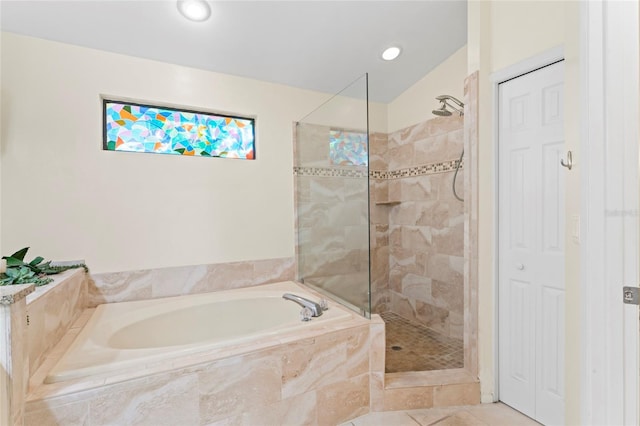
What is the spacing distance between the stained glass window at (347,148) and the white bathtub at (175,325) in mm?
1047

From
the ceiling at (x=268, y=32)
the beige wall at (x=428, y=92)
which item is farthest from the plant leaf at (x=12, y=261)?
the beige wall at (x=428, y=92)

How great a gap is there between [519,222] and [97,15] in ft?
9.40

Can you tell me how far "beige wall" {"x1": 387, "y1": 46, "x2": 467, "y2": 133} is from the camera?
8.11 feet

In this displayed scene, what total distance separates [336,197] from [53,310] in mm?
1838

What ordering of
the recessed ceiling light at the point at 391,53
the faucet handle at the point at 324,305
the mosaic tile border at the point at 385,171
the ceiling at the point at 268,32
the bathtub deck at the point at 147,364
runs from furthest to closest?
the recessed ceiling light at the point at 391,53 → the mosaic tile border at the point at 385,171 → the faucet handle at the point at 324,305 → the ceiling at the point at 268,32 → the bathtub deck at the point at 147,364

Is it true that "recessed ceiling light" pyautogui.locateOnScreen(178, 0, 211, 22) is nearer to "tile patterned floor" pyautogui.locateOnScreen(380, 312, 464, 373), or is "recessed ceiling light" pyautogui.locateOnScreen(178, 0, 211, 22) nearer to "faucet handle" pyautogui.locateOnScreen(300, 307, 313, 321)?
"faucet handle" pyautogui.locateOnScreen(300, 307, 313, 321)

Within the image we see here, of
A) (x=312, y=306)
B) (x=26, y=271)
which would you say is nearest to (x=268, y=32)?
(x=312, y=306)

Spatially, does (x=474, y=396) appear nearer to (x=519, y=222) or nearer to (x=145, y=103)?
(x=519, y=222)

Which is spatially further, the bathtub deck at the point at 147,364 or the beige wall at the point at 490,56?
the beige wall at the point at 490,56

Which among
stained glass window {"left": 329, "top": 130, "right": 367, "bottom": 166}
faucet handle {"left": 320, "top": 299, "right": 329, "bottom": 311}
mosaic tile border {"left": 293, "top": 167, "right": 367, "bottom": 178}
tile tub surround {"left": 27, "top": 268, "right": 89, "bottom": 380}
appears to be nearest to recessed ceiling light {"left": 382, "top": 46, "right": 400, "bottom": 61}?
stained glass window {"left": 329, "top": 130, "right": 367, "bottom": 166}

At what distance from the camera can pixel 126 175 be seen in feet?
6.88

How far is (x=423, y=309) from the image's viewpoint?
111 inches

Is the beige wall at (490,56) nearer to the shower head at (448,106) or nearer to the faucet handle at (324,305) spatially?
the shower head at (448,106)

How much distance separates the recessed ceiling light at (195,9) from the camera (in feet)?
5.92
